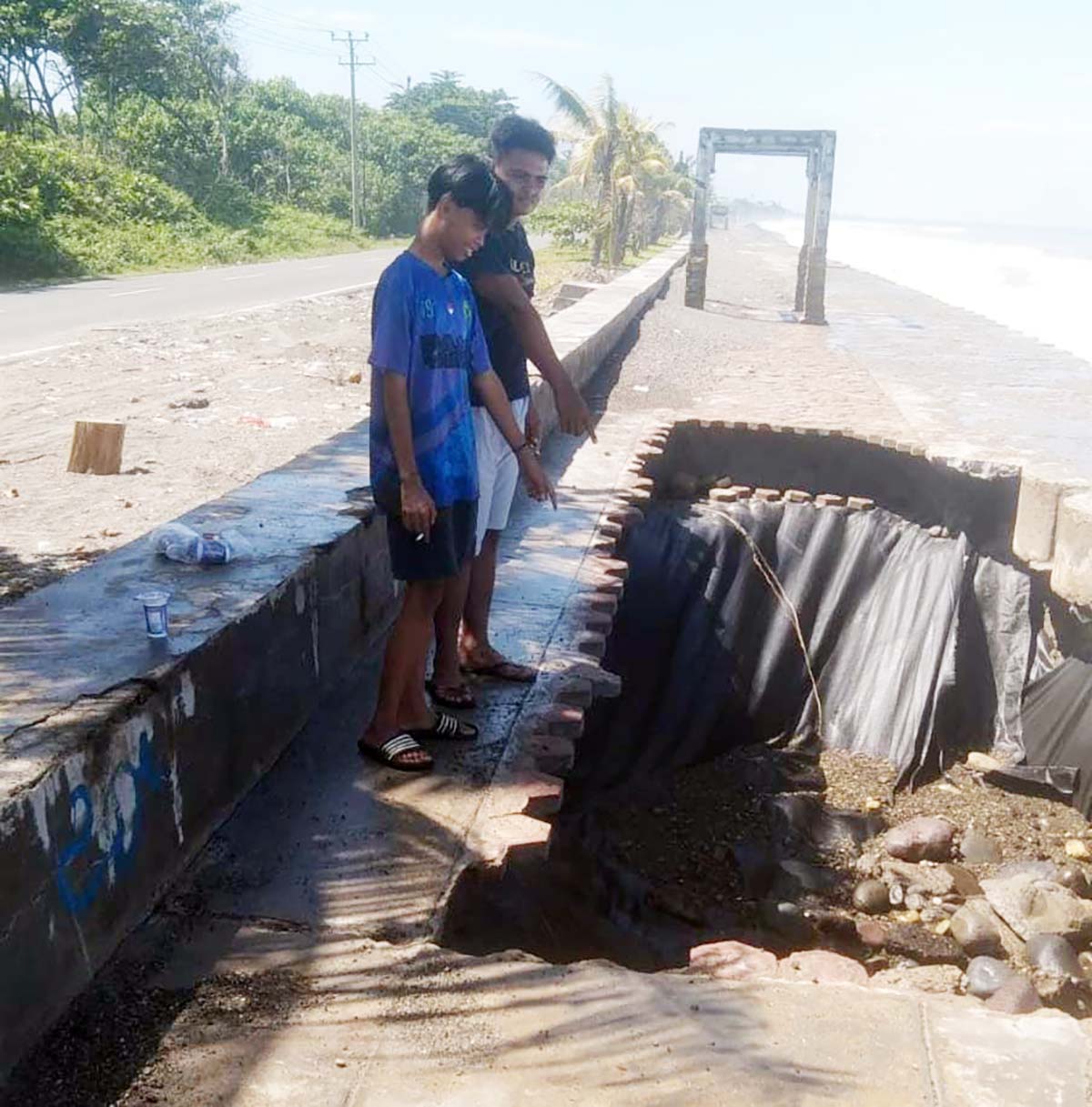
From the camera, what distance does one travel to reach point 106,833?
7.80ft

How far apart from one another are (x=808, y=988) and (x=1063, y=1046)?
1.68ft

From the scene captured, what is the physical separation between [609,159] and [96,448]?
23678mm

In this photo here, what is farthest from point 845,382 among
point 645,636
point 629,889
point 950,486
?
point 629,889

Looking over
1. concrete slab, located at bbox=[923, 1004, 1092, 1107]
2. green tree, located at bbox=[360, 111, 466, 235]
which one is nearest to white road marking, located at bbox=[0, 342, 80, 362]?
concrete slab, located at bbox=[923, 1004, 1092, 1107]

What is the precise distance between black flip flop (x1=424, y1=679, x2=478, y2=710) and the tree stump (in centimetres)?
477

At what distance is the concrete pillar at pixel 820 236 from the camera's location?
1906cm

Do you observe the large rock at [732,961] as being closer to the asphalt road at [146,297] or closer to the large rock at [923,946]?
the large rock at [923,946]

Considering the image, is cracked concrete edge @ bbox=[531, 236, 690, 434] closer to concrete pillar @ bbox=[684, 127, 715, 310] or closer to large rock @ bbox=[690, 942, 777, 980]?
concrete pillar @ bbox=[684, 127, 715, 310]

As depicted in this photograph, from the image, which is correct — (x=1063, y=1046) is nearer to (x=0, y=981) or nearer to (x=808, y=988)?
(x=808, y=988)

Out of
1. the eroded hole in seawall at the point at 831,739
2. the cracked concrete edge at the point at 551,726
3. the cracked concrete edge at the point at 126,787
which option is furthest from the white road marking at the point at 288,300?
the cracked concrete edge at the point at 126,787

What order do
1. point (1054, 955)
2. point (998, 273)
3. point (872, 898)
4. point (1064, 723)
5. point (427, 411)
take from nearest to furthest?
point (427, 411) → point (1054, 955) → point (872, 898) → point (1064, 723) → point (998, 273)

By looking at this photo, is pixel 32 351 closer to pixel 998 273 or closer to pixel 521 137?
pixel 521 137

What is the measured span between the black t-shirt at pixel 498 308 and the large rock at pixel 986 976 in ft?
8.58

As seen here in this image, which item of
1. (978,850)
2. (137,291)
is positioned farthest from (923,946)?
(137,291)
